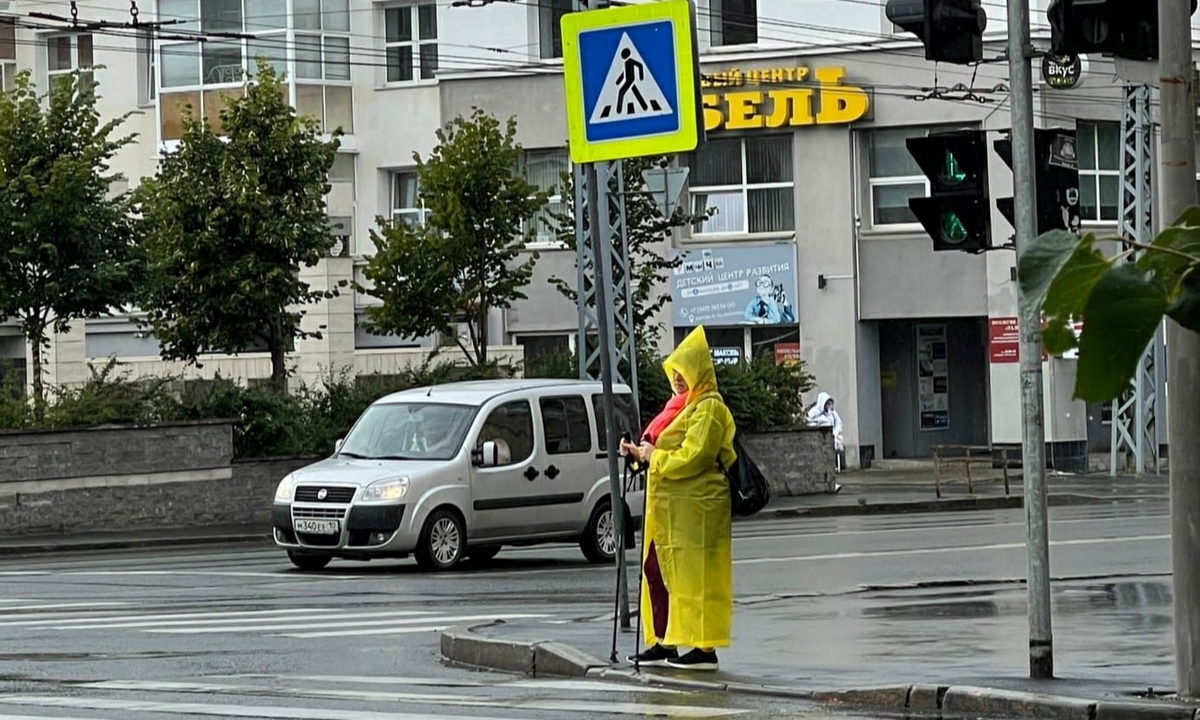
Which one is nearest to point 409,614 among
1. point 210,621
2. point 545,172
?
point 210,621

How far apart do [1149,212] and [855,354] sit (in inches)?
318

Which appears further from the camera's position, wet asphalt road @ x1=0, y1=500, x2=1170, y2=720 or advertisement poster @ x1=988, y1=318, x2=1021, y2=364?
advertisement poster @ x1=988, y1=318, x2=1021, y2=364

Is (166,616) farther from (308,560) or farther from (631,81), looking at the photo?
(631,81)

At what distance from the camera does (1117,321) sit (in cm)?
327

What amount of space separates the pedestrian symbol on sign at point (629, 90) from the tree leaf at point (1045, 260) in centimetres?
813

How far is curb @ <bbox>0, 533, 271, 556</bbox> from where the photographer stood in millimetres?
26422

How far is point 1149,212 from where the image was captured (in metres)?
39.1

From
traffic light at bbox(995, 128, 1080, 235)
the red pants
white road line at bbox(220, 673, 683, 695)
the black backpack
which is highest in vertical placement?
traffic light at bbox(995, 128, 1080, 235)

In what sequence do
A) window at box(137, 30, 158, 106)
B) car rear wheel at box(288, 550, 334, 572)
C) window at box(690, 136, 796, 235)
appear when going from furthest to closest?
window at box(137, 30, 158, 106) < window at box(690, 136, 796, 235) < car rear wheel at box(288, 550, 334, 572)

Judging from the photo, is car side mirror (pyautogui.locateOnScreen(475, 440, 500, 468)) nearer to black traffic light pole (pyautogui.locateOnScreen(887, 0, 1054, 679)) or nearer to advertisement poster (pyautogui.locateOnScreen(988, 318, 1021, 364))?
black traffic light pole (pyautogui.locateOnScreen(887, 0, 1054, 679))

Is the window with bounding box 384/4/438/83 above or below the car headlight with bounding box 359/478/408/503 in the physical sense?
above

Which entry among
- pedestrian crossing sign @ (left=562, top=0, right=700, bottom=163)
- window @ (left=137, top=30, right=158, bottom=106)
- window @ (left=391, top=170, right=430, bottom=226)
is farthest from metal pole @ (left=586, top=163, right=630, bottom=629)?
window @ (left=137, top=30, right=158, bottom=106)

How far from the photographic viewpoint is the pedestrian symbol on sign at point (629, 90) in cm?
1155

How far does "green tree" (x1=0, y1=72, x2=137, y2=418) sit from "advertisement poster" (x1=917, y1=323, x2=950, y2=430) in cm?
1864
